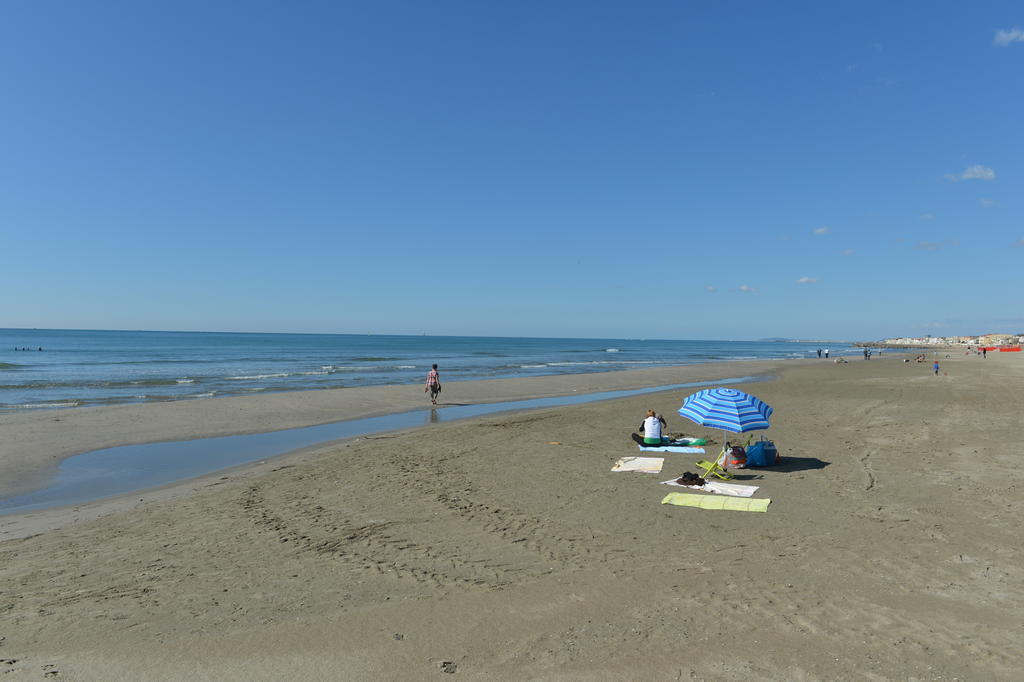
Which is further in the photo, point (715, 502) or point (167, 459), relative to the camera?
point (167, 459)

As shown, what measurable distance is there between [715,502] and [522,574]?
4382mm

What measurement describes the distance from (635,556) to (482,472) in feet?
17.8

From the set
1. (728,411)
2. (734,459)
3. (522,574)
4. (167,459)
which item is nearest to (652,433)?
(734,459)

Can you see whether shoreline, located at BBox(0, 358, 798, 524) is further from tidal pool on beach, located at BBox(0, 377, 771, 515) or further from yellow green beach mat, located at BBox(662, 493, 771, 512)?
yellow green beach mat, located at BBox(662, 493, 771, 512)

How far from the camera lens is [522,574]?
21.9ft

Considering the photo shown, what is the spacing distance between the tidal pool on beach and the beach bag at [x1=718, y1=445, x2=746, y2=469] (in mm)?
10891

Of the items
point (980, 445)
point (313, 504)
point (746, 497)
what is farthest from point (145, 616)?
point (980, 445)

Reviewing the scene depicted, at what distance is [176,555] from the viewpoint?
7.41 metres

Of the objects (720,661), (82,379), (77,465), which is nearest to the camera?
(720,661)

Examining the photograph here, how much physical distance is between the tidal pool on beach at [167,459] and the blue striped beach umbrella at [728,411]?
10.6 meters

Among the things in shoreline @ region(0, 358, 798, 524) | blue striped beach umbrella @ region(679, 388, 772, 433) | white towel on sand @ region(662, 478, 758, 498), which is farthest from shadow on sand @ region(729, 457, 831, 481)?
shoreline @ region(0, 358, 798, 524)

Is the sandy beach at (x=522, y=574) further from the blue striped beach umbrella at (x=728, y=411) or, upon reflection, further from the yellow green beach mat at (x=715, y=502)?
the blue striped beach umbrella at (x=728, y=411)

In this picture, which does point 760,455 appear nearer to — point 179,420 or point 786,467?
point 786,467

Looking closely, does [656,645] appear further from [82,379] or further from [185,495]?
[82,379]
